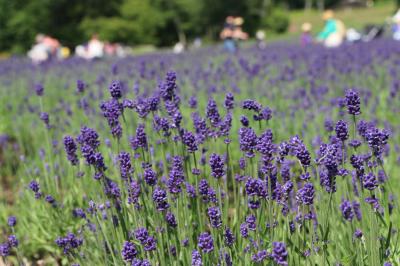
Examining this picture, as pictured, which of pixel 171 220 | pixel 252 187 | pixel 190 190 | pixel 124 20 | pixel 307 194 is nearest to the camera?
pixel 307 194

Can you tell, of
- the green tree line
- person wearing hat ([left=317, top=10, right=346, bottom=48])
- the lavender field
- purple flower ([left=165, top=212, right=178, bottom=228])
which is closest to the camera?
the lavender field

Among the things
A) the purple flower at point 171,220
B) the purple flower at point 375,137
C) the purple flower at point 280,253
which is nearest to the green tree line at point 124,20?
the purple flower at point 171,220

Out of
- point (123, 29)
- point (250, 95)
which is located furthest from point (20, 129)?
point (123, 29)

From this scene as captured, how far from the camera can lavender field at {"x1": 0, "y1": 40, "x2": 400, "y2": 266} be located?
1988 millimetres

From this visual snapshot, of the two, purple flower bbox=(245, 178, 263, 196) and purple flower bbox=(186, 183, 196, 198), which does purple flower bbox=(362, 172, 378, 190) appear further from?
purple flower bbox=(186, 183, 196, 198)

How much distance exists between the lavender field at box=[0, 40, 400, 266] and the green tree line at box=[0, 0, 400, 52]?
3268cm

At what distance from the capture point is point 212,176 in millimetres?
2158

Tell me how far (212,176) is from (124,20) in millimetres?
45066

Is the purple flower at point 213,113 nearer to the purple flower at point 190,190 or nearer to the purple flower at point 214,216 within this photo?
the purple flower at point 190,190

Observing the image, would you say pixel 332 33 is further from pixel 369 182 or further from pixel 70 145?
pixel 369 182

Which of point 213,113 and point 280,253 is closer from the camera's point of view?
point 280,253

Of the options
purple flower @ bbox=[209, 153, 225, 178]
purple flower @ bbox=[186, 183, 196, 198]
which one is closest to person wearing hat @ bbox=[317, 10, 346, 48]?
purple flower @ bbox=[186, 183, 196, 198]

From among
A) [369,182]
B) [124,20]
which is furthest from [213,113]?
[124,20]

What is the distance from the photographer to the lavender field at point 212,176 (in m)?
1.99
